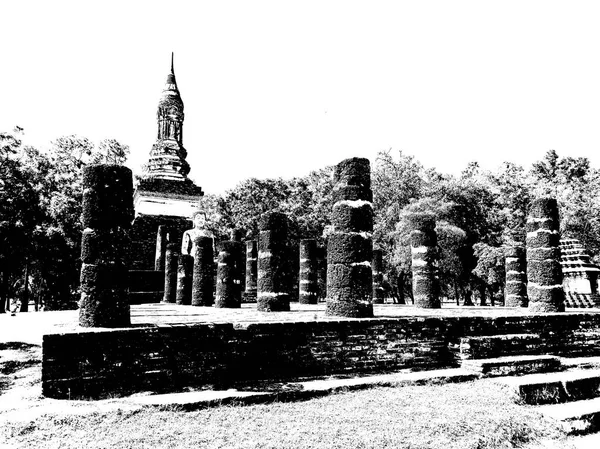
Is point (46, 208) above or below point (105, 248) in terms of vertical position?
above

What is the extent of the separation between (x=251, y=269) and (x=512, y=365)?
44.9 feet

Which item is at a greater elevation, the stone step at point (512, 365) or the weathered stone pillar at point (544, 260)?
the weathered stone pillar at point (544, 260)

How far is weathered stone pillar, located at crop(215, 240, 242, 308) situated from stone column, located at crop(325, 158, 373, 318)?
4998 millimetres

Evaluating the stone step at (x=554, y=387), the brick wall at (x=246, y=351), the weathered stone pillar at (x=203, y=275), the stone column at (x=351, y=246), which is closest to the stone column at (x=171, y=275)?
the weathered stone pillar at (x=203, y=275)

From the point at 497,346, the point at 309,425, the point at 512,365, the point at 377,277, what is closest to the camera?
the point at 309,425

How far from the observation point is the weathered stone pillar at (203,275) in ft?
42.8

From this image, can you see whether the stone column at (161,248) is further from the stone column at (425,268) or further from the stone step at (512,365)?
the stone step at (512,365)

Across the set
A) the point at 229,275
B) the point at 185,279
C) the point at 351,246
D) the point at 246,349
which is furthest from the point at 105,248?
the point at 185,279

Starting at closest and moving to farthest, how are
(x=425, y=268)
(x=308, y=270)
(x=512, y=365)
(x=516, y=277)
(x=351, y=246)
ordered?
(x=512, y=365) → (x=351, y=246) → (x=425, y=268) → (x=516, y=277) → (x=308, y=270)

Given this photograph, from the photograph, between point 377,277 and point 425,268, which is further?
point 377,277

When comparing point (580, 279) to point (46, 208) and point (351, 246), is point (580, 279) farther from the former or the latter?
point (46, 208)

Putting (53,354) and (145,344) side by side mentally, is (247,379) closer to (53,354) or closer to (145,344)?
(145,344)

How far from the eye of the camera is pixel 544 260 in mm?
10727

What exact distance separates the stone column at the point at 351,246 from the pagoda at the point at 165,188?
55.7 feet
